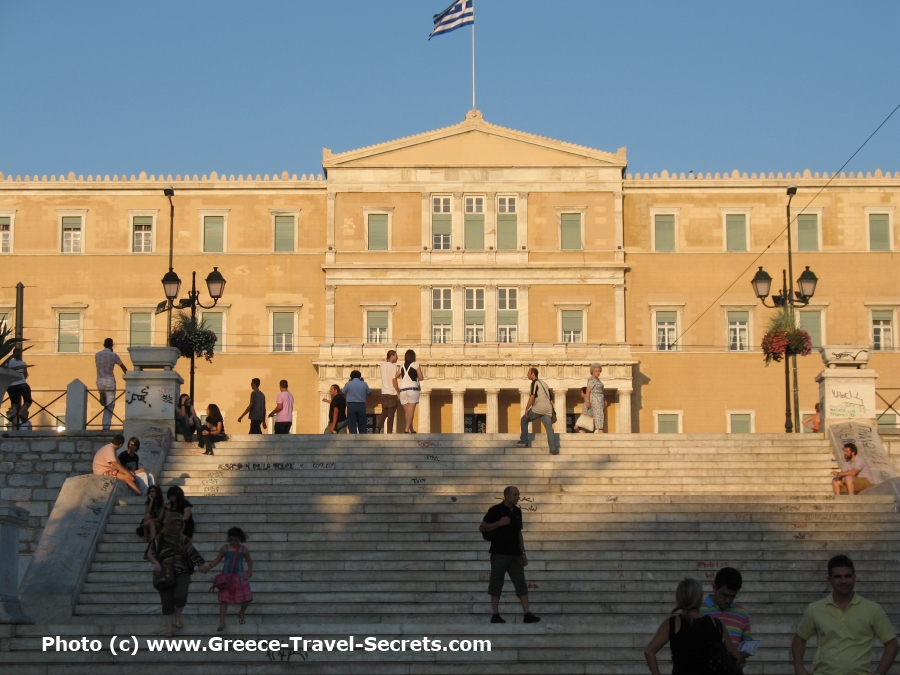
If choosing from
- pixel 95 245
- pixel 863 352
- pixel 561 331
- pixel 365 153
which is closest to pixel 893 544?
pixel 863 352

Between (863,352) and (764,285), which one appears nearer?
(863,352)

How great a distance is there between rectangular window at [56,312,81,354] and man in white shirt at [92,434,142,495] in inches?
1147

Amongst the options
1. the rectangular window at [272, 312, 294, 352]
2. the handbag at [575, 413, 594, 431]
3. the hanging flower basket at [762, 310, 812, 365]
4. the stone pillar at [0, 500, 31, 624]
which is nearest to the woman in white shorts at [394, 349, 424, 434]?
the handbag at [575, 413, 594, 431]

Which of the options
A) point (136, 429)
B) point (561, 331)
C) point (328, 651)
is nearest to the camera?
point (328, 651)

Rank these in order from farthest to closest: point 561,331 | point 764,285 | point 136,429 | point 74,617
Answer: point 561,331, point 764,285, point 136,429, point 74,617

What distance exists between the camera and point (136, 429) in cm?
2184

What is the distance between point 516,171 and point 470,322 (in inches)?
227

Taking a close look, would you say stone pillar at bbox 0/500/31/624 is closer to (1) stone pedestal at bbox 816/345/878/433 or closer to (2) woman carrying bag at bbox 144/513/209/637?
(2) woman carrying bag at bbox 144/513/209/637

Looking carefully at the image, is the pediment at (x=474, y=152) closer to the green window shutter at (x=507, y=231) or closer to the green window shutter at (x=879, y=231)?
the green window shutter at (x=507, y=231)

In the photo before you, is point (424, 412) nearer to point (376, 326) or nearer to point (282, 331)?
point (376, 326)

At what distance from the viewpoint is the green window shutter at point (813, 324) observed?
48.3m

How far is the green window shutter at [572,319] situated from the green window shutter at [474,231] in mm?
3805

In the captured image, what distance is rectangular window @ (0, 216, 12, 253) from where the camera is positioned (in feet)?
163

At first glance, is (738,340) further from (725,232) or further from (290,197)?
(290,197)
